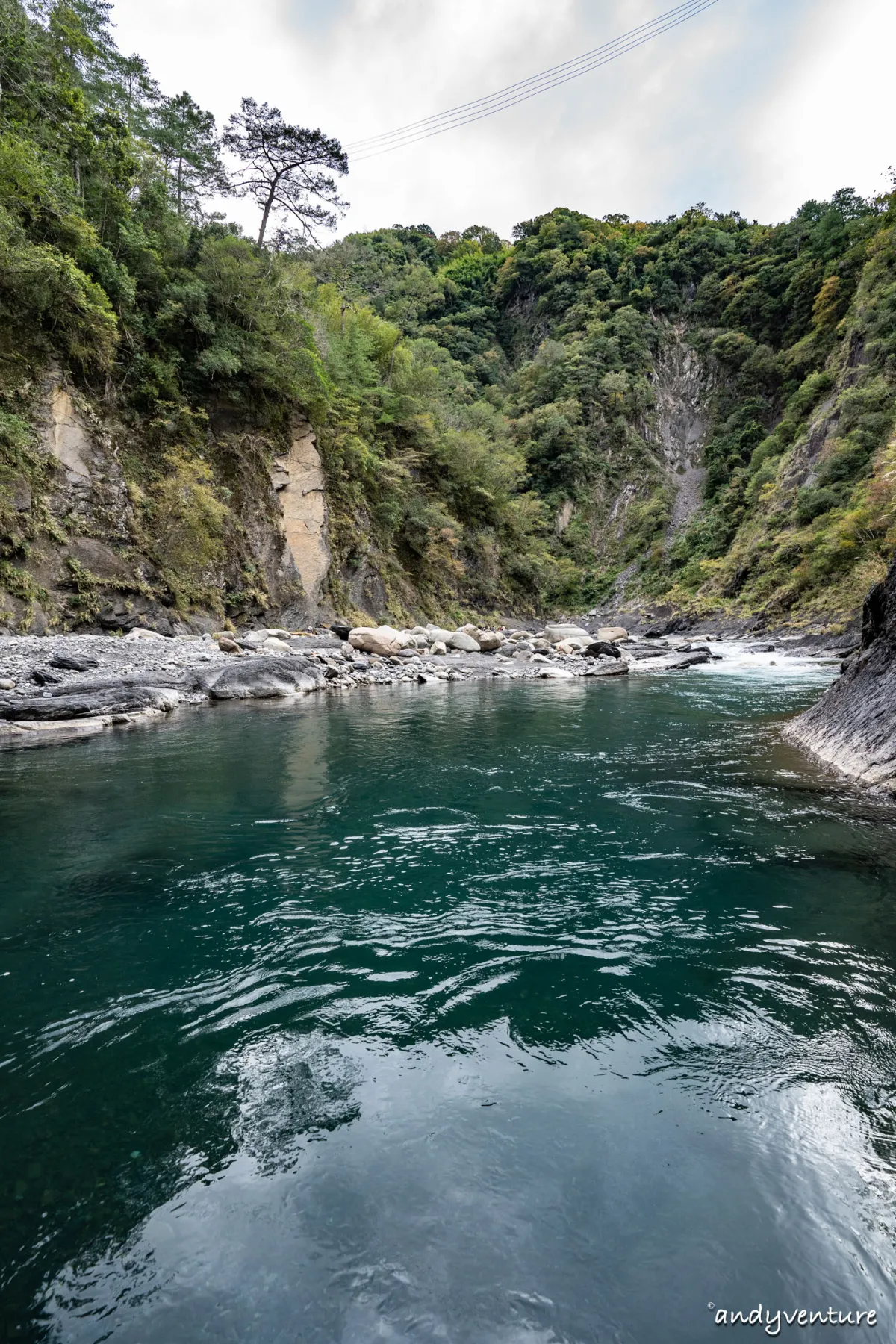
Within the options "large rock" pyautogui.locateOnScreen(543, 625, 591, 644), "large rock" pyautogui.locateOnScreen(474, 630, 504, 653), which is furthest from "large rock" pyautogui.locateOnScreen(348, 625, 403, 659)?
"large rock" pyautogui.locateOnScreen(543, 625, 591, 644)

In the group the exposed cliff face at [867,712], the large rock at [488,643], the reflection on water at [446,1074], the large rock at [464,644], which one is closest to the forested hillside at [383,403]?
the large rock at [464,644]

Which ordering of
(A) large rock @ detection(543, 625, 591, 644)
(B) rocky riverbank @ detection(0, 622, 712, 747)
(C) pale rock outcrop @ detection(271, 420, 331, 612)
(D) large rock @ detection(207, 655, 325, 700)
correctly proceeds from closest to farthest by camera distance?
(B) rocky riverbank @ detection(0, 622, 712, 747)
(D) large rock @ detection(207, 655, 325, 700)
(C) pale rock outcrop @ detection(271, 420, 331, 612)
(A) large rock @ detection(543, 625, 591, 644)

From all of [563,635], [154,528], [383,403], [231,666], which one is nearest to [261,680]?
[231,666]

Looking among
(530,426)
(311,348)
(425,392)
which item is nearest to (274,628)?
(311,348)

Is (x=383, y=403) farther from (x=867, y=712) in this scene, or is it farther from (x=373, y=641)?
(x=867, y=712)

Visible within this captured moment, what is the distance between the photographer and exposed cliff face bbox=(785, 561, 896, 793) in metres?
5.17

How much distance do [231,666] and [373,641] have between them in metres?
6.23

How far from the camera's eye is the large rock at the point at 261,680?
1075 cm

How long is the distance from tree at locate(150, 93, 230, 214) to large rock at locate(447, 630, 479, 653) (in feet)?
52.8

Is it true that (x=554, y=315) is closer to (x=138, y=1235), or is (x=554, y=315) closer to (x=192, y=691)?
(x=192, y=691)

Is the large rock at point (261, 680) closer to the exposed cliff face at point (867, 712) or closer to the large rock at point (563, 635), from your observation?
the exposed cliff face at point (867, 712)

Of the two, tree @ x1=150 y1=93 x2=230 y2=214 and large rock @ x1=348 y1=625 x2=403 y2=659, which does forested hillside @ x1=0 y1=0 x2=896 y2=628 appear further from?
large rock @ x1=348 y1=625 x2=403 y2=659

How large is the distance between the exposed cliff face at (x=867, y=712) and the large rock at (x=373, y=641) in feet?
Answer: 38.3

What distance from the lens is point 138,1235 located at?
56.7 inches
